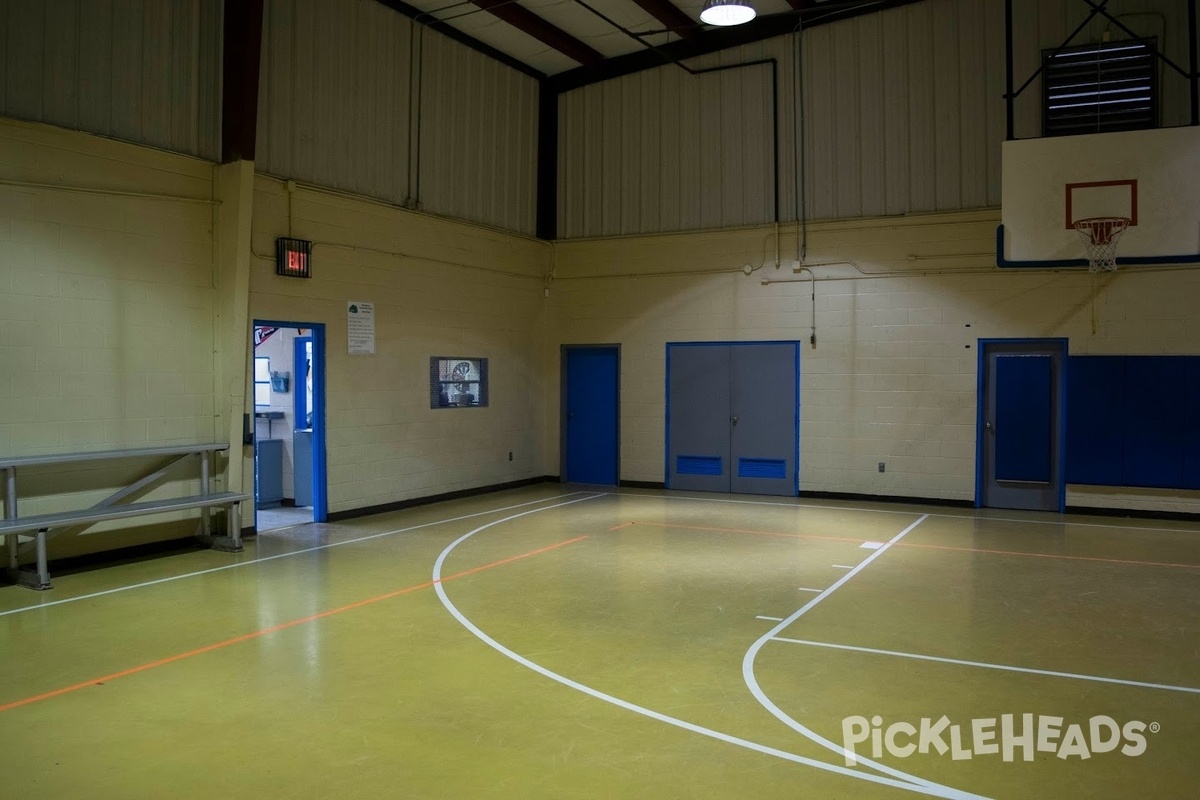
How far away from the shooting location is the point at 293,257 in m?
9.48

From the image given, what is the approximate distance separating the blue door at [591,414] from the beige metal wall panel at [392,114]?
7.22ft

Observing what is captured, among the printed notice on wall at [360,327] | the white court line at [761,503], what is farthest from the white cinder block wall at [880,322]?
the printed notice on wall at [360,327]

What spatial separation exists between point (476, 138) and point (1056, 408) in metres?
8.34

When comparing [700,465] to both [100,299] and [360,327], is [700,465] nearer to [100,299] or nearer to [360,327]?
[360,327]

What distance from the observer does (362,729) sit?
→ 4.23 m

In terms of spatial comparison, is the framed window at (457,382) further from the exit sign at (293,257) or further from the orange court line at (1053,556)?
the orange court line at (1053,556)

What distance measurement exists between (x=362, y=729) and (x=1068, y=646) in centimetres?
426

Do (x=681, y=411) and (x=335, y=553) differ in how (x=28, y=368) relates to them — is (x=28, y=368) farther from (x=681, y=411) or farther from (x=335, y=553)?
(x=681, y=411)

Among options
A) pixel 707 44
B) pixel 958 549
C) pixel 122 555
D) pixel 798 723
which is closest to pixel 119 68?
pixel 122 555

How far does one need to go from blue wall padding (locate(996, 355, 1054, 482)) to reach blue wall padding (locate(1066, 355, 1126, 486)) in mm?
276

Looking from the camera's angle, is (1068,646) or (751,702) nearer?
(751,702)

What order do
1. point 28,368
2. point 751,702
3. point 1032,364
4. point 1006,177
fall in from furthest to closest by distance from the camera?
point 1032,364 → point 1006,177 → point 28,368 → point 751,702

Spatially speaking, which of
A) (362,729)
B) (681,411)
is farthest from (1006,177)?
(362,729)

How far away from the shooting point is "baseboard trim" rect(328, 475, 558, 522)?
10359 millimetres
